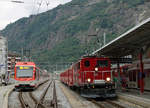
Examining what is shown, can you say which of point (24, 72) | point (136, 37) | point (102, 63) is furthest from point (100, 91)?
point (24, 72)

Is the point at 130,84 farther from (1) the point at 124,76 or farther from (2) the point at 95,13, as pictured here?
(2) the point at 95,13

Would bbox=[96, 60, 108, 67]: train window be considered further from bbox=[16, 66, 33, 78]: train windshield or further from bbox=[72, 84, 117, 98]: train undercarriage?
bbox=[16, 66, 33, 78]: train windshield

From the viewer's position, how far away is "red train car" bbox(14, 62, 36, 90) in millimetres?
26642

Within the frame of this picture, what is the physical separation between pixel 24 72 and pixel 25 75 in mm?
344

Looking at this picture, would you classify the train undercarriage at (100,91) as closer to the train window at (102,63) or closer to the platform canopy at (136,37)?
the train window at (102,63)

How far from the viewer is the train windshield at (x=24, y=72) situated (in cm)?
2681

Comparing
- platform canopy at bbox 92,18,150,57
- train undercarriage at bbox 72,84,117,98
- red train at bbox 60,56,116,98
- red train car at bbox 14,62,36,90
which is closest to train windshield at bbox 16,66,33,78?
red train car at bbox 14,62,36,90

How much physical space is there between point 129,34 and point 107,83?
377cm

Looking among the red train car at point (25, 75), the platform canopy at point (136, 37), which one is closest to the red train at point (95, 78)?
the platform canopy at point (136, 37)

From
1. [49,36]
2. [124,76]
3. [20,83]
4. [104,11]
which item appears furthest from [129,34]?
[49,36]

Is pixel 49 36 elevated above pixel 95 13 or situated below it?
below

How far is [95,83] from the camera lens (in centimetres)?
1823

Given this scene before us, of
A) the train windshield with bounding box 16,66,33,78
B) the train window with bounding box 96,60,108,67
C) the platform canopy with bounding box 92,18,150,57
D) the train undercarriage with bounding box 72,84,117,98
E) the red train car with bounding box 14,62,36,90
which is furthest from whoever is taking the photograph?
the train windshield with bounding box 16,66,33,78

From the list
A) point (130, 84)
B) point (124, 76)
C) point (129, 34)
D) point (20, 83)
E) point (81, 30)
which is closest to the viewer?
point (129, 34)
